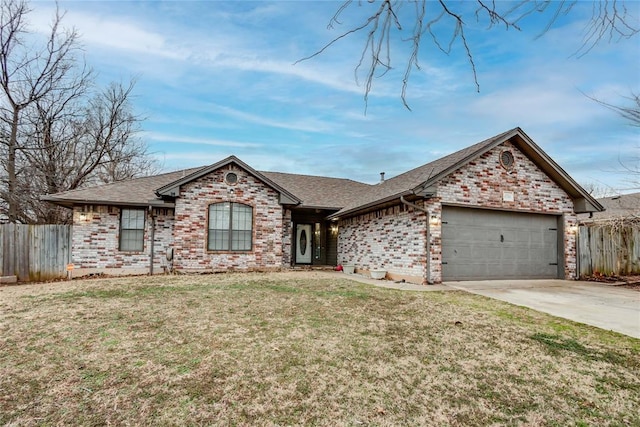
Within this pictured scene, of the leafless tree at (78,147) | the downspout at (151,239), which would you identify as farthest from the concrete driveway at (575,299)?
the leafless tree at (78,147)

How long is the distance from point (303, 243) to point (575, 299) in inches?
426

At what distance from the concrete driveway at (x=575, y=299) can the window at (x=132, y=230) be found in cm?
1056

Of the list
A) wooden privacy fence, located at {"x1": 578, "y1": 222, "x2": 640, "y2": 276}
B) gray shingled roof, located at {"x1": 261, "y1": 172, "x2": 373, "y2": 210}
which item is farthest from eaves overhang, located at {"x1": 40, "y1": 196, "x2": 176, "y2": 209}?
wooden privacy fence, located at {"x1": 578, "y1": 222, "x2": 640, "y2": 276}

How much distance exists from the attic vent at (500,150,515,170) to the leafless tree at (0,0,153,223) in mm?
18863

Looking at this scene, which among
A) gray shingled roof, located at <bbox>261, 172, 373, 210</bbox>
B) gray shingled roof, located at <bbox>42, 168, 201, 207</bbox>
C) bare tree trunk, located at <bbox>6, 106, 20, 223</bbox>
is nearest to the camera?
gray shingled roof, located at <bbox>42, 168, 201, 207</bbox>

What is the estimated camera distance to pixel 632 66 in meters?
2.91

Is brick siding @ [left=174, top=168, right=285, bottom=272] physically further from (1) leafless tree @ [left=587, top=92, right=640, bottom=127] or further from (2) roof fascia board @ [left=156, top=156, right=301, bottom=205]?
(1) leafless tree @ [left=587, top=92, right=640, bottom=127]

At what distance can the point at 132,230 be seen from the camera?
12.3 m

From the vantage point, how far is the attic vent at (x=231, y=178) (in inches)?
495

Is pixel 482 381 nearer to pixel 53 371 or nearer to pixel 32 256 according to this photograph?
pixel 53 371

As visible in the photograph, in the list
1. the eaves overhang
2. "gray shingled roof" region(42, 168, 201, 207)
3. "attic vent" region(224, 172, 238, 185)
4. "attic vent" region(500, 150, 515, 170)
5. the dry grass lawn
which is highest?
"attic vent" region(500, 150, 515, 170)

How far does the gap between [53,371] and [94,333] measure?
1.25 metres

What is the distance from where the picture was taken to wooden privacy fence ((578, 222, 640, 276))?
1213cm

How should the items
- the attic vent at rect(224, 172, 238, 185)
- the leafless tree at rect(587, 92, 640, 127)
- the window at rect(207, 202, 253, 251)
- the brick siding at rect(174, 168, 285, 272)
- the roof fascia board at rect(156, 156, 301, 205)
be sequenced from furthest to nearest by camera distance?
the attic vent at rect(224, 172, 238, 185) → the window at rect(207, 202, 253, 251) → the brick siding at rect(174, 168, 285, 272) → the roof fascia board at rect(156, 156, 301, 205) → the leafless tree at rect(587, 92, 640, 127)
